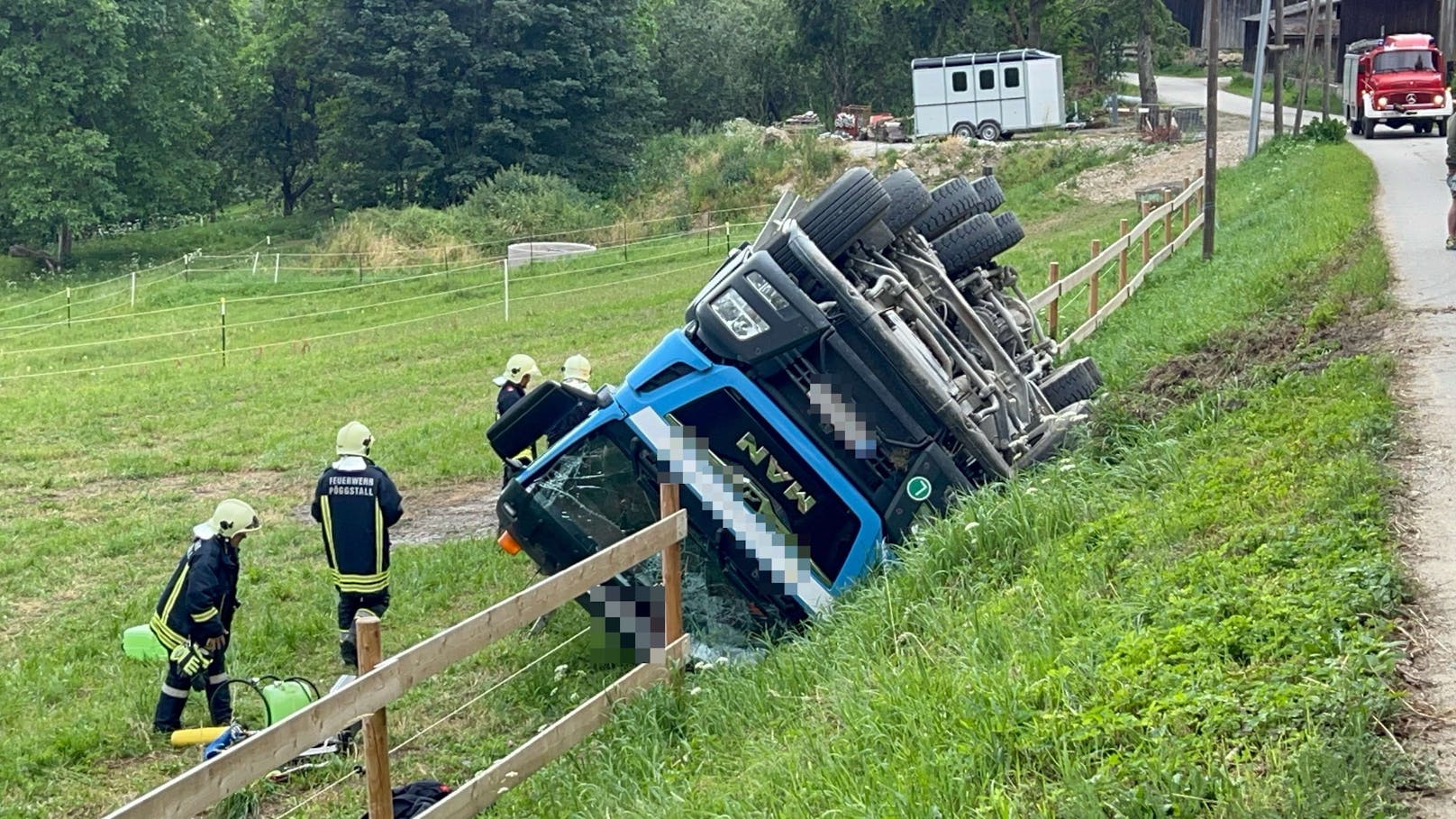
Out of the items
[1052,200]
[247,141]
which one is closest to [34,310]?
[1052,200]

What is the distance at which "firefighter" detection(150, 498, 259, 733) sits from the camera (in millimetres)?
7254

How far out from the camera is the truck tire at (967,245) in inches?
350

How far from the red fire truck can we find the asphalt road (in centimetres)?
1758

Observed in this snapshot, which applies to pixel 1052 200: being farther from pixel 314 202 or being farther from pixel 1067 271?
pixel 314 202

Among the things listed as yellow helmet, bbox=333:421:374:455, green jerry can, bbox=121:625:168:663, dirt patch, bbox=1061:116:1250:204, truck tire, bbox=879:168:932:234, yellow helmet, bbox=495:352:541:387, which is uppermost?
truck tire, bbox=879:168:932:234

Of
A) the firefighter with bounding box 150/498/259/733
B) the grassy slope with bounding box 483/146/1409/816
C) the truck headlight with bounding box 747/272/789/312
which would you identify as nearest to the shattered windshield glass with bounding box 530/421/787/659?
the grassy slope with bounding box 483/146/1409/816

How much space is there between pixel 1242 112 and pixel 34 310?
34589 millimetres

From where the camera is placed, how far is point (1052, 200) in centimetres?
3225

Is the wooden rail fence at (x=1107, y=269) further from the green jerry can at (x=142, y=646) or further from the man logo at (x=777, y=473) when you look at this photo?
the green jerry can at (x=142, y=646)

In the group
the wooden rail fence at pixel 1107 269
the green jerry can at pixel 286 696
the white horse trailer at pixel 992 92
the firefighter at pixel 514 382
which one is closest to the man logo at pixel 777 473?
the green jerry can at pixel 286 696

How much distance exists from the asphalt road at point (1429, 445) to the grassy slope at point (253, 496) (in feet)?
12.8

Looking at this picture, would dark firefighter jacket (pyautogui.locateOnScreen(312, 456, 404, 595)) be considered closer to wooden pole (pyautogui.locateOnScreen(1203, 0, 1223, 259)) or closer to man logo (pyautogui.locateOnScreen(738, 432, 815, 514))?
man logo (pyautogui.locateOnScreen(738, 432, 815, 514))

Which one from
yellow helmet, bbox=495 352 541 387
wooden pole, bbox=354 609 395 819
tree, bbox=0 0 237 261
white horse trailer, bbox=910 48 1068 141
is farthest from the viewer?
tree, bbox=0 0 237 261

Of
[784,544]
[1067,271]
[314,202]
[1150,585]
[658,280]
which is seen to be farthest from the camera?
[314,202]
